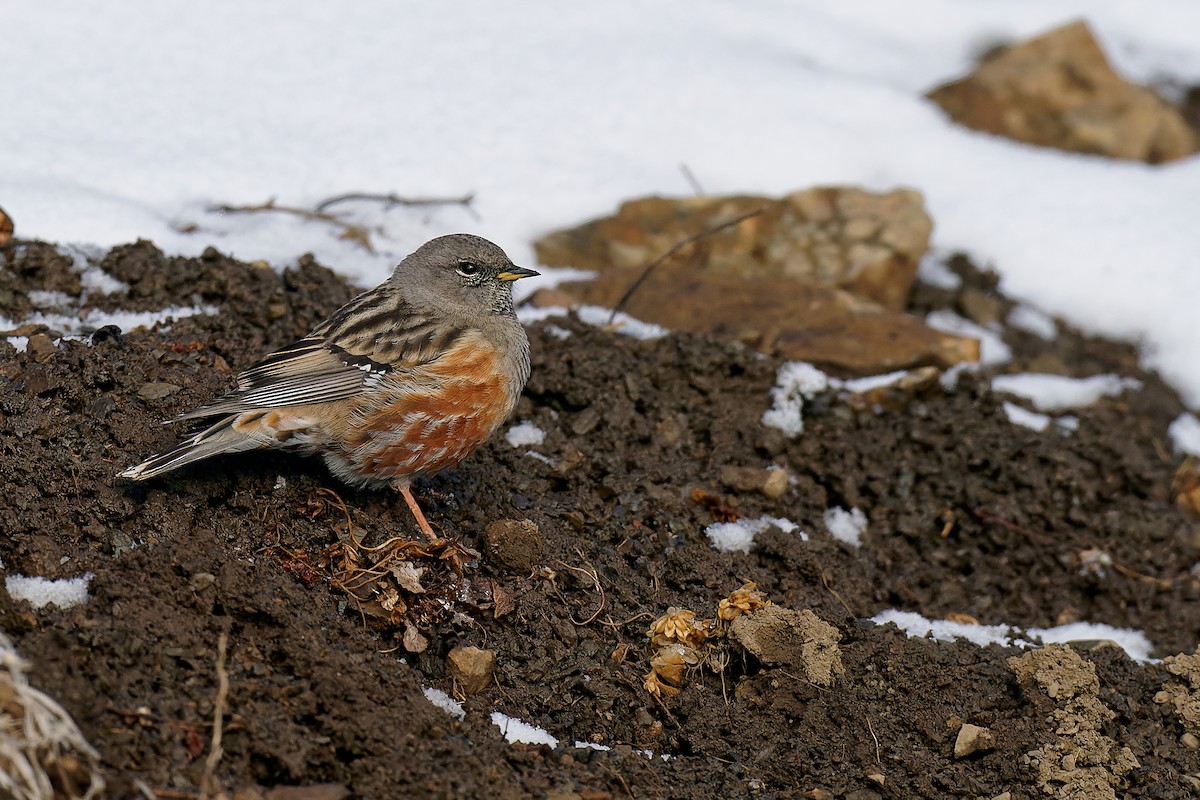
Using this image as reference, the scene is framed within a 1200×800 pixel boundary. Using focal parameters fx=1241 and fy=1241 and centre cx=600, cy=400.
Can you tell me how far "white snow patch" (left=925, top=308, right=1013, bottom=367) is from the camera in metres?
8.50

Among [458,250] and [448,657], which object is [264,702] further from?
[458,250]

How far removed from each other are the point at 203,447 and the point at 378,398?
81cm

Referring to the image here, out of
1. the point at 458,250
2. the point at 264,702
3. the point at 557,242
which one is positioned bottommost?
the point at 557,242

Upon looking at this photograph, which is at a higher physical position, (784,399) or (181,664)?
(181,664)

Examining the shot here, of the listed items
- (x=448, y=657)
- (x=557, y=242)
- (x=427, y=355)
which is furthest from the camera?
(x=557, y=242)

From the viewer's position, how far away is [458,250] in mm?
6441

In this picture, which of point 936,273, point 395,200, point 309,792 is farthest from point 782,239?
point 309,792

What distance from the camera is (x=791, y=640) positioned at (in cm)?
530

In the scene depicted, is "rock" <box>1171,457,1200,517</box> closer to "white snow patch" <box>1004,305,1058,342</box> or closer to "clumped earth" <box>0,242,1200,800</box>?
"clumped earth" <box>0,242,1200,800</box>

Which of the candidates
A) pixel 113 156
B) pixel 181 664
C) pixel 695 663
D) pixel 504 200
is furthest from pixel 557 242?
pixel 181 664

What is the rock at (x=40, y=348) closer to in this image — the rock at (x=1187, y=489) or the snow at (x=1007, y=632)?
the snow at (x=1007, y=632)

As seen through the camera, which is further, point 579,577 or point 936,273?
point 936,273

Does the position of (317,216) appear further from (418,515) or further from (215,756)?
(215,756)

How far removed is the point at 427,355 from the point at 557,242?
322cm
